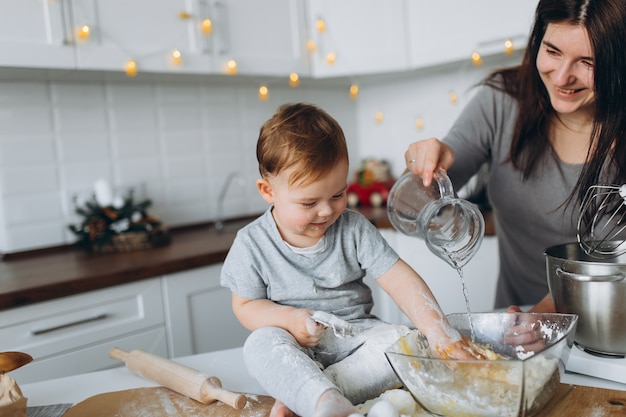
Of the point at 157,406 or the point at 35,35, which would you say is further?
the point at 35,35

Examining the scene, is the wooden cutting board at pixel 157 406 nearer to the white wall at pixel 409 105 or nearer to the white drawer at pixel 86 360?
the white drawer at pixel 86 360

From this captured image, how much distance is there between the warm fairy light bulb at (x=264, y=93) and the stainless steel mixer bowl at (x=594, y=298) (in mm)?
1594

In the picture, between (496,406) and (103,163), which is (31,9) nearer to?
(103,163)

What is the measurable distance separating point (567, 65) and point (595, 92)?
7 centimetres

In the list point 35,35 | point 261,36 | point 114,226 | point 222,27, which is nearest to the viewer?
point 35,35

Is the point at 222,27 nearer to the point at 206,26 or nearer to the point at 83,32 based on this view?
the point at 206,26

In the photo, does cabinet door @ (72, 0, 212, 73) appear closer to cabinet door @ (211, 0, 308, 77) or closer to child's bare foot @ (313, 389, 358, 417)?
cabinet door @ (211, 0, 308, 77)

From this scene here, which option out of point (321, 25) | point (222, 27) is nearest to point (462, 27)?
point (321, 25)

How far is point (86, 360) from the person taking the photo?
1.53m

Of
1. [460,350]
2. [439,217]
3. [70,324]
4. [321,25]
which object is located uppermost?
[321,25]

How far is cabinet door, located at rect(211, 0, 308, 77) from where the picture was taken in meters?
2.01

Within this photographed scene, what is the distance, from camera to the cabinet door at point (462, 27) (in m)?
1.89

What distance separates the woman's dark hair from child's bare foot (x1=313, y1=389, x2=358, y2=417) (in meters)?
0.70

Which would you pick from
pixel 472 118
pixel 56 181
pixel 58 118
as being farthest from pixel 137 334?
pixel 472 118
